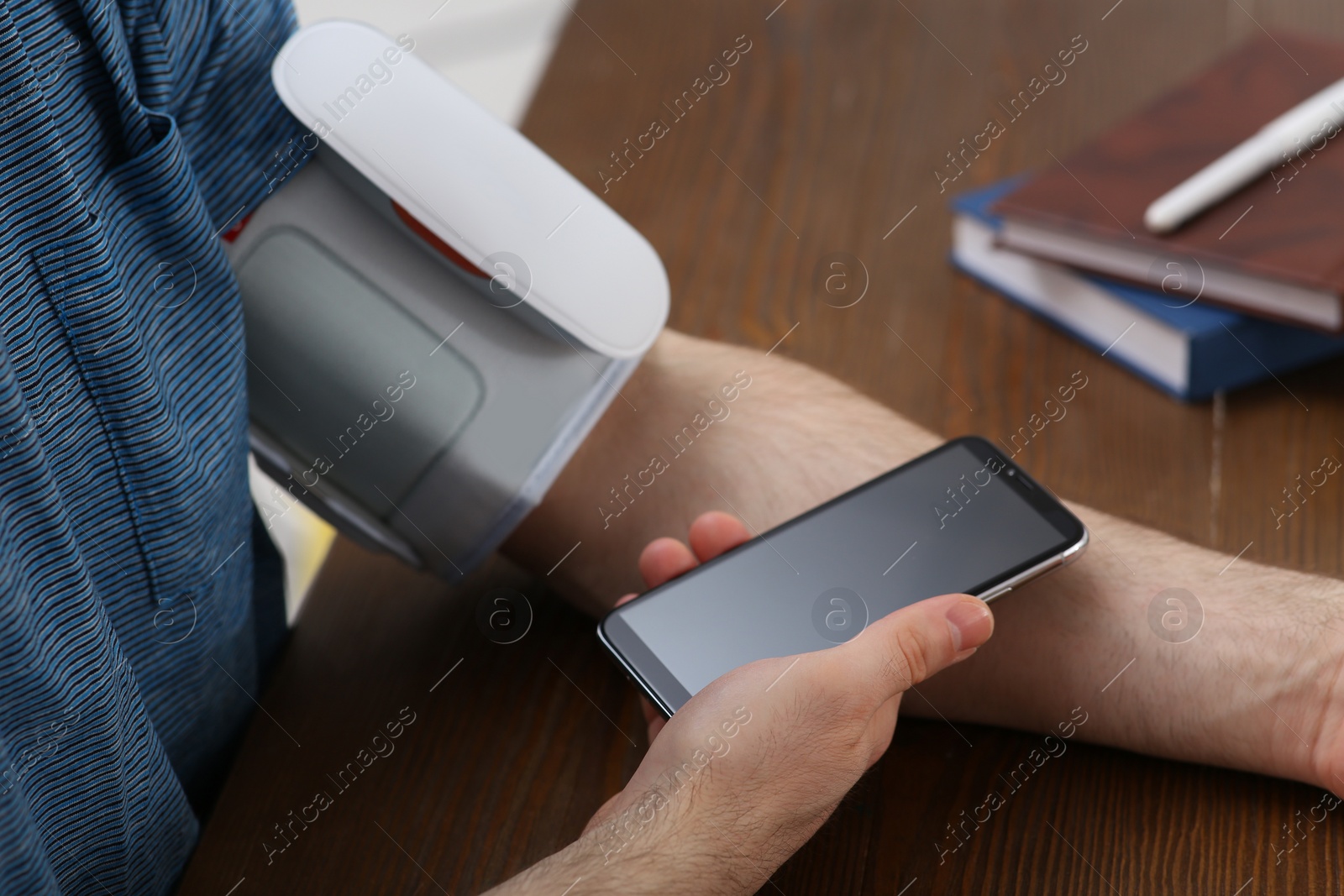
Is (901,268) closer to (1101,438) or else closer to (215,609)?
(1101,438)

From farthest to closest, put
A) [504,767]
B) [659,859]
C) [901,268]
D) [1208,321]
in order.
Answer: [901,268], [1208,321], [504,767], [659,859]

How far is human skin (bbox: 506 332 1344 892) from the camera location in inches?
19.1

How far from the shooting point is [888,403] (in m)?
0.69

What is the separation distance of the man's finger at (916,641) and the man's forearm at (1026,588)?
0.09 m

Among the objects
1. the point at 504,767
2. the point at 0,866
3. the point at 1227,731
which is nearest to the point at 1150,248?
the point at 1227,731

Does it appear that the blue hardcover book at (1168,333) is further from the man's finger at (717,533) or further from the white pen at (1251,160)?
the man's finger at (717,533)

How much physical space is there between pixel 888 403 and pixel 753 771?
1.12 ft

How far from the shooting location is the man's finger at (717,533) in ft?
1.78

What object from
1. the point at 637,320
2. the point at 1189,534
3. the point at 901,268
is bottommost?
the point at 1189,534

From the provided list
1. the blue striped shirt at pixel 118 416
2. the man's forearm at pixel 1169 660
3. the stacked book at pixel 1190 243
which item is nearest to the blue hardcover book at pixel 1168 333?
the stacked book at pixel 1190 243

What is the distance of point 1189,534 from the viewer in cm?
59

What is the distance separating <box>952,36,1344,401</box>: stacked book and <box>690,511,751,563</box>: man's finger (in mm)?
297

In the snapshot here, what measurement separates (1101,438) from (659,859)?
396 millimetres

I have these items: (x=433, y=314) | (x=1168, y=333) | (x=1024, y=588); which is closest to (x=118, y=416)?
(x=433, y=314)
